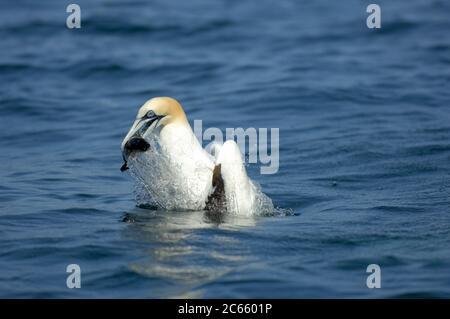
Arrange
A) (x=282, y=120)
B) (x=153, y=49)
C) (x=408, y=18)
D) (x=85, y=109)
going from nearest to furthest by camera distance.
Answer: (x=282, y=120) < (x=85, y=109) < (x=153, y=49) < (x=408, y=18)

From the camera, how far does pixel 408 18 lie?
95.2ft

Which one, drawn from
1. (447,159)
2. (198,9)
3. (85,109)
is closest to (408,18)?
(198,9)

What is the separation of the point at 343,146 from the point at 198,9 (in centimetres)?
1540

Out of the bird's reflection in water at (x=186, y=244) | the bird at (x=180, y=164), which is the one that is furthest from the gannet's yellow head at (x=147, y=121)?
the bird's reflection in water at (x=186, y=244)

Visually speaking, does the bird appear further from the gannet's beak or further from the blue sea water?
the blue sea water

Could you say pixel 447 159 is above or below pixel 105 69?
below

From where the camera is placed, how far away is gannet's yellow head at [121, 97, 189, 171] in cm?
1220

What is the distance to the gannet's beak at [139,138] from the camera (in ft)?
40.0

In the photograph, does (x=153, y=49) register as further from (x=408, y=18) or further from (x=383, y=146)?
(x=383, y=146)

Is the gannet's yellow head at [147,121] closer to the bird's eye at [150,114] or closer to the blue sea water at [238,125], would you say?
the bird's eye at [150,114]

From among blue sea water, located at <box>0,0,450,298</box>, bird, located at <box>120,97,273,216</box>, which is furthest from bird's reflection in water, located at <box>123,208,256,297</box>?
bird, located at <box>120,97,273,216</box>

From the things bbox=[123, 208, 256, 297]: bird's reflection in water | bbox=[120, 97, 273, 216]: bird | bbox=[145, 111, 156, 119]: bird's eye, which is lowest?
bbox=[123, 208, 256, 297]: bird's reflection in water

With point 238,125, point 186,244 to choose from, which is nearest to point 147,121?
point 186,244

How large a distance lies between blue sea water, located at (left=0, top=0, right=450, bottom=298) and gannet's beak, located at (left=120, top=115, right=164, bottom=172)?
957mm
